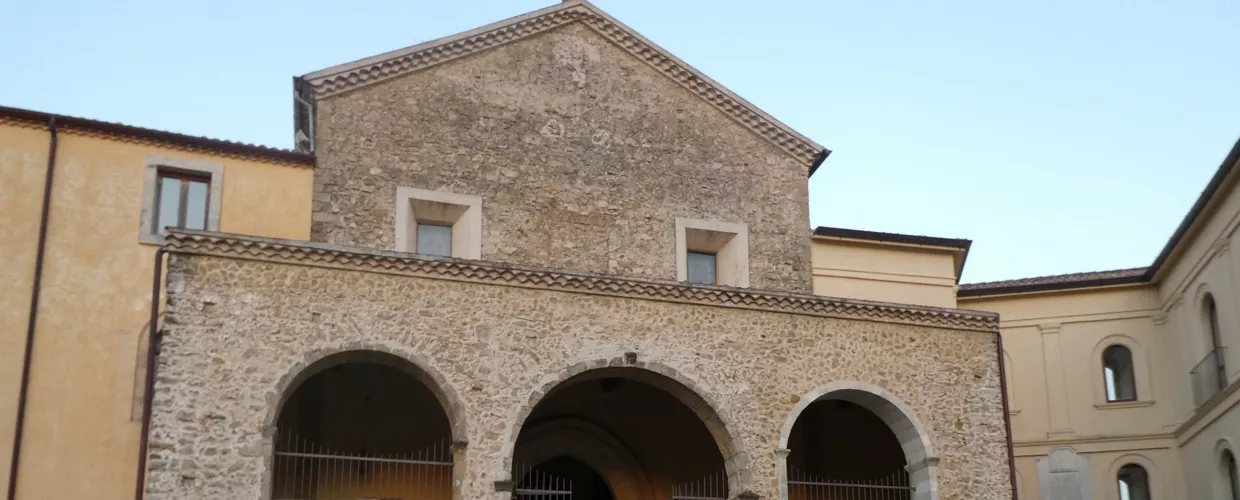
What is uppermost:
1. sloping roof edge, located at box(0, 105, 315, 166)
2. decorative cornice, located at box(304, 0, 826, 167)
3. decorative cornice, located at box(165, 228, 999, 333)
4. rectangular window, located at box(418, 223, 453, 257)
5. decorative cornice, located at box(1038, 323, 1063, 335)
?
decorative cornice, located at box(304, 0, 826, 167)

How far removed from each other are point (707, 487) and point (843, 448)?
293 centimetres

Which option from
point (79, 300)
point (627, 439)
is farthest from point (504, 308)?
point (79, 300)

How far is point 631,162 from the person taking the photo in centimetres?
2277

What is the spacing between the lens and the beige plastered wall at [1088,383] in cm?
2742

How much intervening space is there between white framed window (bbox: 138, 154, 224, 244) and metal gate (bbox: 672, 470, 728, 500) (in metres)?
8.42

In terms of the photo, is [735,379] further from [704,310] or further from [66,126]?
[66,126]

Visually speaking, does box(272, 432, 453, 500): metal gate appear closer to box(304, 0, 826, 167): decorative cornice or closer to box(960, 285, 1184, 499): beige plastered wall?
box(304, 0, 826, 167): decorative cornice

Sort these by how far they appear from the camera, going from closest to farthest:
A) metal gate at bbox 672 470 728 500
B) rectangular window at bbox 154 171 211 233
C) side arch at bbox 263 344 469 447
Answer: side arch at bbox 263 344 469 447 < rectangular window at bbox 154 171 211 233 < metal gate at bbox 672 470 728 500

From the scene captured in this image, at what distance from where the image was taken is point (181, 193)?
2025cm

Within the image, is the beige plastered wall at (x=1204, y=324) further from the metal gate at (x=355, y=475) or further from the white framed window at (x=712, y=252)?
the metal gate at (x=355, y=475)

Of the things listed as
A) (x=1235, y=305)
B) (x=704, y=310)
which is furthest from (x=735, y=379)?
(x=1235, y=305)

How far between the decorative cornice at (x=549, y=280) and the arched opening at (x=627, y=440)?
2.69 meters

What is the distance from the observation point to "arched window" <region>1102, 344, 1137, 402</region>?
28062 mm

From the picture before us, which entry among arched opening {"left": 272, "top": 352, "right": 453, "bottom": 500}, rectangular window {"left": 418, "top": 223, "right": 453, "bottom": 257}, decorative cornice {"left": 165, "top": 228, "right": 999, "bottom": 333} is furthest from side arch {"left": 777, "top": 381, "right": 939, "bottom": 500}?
rectangular window {"left": 418, "top": 223, "right": 453, "bottom": 257}
